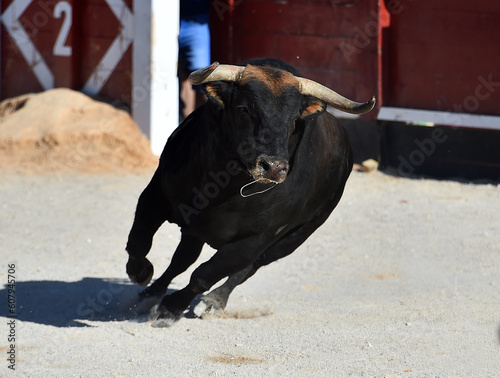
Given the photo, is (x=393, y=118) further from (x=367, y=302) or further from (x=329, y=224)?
(x=367, y=302)

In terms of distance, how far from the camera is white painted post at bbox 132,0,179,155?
26.5 ft

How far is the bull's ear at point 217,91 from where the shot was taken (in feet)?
12.8

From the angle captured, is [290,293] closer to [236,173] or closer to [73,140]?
[236,173]

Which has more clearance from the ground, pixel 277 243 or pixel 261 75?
pixel 261 75

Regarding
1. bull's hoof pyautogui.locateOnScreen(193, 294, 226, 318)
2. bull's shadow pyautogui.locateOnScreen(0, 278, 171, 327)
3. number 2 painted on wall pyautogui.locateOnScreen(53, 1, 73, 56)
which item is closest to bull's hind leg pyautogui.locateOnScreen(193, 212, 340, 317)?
bull's hoof pyautogui.locateOnScreen(193, 294, 226, 318)

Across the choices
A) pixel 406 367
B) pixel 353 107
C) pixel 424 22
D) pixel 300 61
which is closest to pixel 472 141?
pixel 424 22

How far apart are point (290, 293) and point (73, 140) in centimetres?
355

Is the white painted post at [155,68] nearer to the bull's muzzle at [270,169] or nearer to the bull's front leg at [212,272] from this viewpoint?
the bull's front leg at [212,272]

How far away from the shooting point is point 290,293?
5051 mm

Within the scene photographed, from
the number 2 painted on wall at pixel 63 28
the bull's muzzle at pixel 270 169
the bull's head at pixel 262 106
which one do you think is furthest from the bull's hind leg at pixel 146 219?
the number 2 painted on wall at pixel 63 28

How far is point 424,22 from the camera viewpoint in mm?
8000

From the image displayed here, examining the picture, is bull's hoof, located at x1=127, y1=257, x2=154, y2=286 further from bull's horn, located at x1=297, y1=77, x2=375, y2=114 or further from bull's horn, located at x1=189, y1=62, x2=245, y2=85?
bull's horn, located at x1=297, y1=77, x2=375, y2=114

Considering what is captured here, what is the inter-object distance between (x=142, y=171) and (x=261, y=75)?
4052 millimetres

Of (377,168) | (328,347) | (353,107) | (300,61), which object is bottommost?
(377,168)
